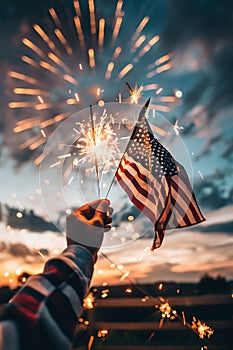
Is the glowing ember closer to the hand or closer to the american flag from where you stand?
the american flag

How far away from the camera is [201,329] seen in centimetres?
593

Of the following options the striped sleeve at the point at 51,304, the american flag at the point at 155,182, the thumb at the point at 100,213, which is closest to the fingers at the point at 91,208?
the thumb at the point at 100,213

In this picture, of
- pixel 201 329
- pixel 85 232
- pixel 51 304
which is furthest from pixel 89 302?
pixel 51 304

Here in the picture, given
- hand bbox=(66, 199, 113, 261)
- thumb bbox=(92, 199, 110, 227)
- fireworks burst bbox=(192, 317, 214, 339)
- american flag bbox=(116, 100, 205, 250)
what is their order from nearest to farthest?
hand bbox=(66, 199, 113, 261)
thumb bbox=(92, 199, 110, 227)
american flag bbox=(116, 100, 205, 250)
fireworks burst bbox=(192, 317, 214, 339)

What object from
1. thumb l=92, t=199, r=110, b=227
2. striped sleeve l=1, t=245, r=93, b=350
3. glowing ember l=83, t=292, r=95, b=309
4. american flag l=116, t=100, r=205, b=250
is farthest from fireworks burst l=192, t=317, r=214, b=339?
striped sleeve l=1, t=245, r=93, b=350

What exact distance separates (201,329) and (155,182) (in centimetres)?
363

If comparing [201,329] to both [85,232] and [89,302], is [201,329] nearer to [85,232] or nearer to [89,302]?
[89,302]

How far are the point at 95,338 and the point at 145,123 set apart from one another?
4.38 meters

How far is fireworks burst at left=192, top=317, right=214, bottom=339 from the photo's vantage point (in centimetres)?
584

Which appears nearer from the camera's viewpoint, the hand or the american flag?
the hand

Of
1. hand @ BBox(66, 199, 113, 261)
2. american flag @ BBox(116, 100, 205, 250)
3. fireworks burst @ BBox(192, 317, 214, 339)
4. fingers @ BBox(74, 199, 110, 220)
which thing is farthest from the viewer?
fireworks burst @ BBox(192, 317, 214, 339)

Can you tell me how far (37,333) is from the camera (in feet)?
2.35

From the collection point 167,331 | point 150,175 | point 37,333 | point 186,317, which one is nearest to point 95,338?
point 167,331

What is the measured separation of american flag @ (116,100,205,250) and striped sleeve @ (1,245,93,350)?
119 inches
